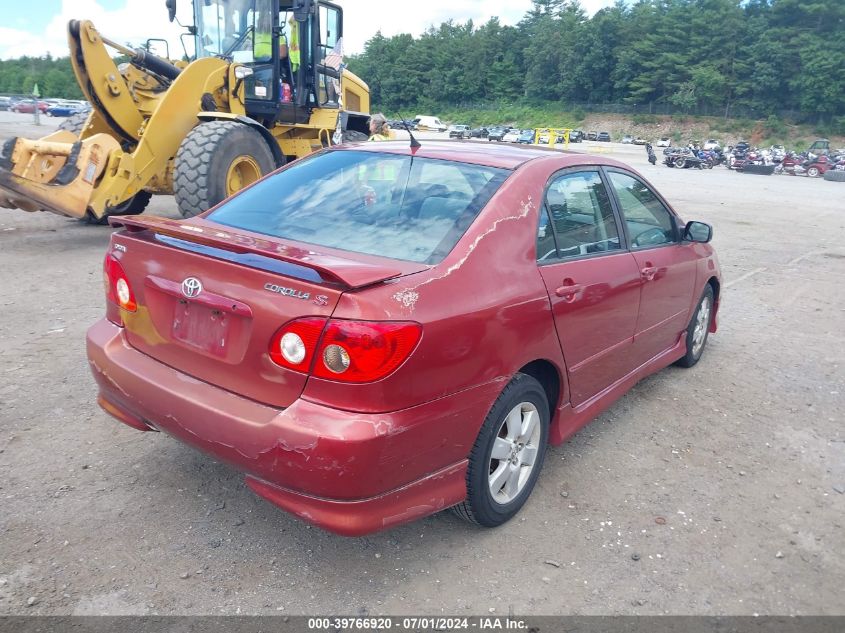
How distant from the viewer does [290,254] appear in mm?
2482

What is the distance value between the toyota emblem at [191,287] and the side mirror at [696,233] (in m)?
3.36

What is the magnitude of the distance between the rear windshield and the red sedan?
1cm

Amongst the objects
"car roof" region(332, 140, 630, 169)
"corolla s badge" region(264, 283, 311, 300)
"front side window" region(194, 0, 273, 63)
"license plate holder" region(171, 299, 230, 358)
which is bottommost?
"license plate holder" region(171, 299, 230, 358)

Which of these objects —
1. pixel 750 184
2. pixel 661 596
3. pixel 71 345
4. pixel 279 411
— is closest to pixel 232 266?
pixel 279 411

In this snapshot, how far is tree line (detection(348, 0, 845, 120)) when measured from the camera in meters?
73.4

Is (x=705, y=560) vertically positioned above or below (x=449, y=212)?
below

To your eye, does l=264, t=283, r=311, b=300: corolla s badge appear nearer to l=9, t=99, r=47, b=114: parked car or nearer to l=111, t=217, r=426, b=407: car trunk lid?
l=111, t=217, r=426, b=407: car trunk lid

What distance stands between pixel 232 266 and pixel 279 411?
58 cm

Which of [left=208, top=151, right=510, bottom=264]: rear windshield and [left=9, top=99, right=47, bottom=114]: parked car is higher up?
[left=9, top=99, right=47, bottom=114]: parked car

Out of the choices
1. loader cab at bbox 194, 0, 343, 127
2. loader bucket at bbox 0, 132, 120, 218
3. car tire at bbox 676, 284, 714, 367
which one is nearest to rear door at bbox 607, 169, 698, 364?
car tire at bbox 676, 284, 714, 367

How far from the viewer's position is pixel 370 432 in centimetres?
227

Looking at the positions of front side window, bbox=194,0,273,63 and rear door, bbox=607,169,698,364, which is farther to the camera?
front side window, bbox=194,0,273,63

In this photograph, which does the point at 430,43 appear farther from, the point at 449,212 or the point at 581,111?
the point at 449,212

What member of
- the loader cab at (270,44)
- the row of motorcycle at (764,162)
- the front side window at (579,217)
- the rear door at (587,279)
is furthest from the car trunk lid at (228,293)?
the row of motorcycle at (764,162)
